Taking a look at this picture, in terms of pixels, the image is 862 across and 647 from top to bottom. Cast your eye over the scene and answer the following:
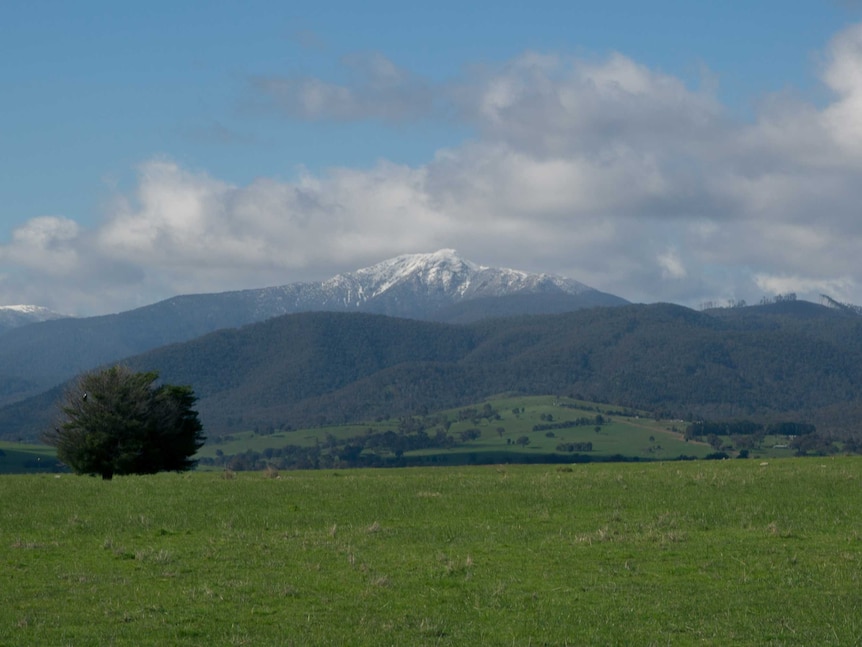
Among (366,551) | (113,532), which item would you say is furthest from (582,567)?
(113,532)

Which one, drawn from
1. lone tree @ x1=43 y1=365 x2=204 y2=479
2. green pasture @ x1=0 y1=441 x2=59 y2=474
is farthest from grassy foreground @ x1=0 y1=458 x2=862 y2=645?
green pasture @ x1=0 y1=441 x2=59 y2=474

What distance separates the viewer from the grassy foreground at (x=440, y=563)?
1684 centimetres

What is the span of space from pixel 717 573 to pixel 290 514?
13206 millimetres

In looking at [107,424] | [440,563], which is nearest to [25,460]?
[107,424]

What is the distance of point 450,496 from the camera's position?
32.6 metres

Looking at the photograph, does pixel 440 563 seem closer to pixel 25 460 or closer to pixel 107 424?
pixel 107 424

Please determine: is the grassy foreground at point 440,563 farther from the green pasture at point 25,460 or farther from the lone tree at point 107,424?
the green pasture at point 25,460

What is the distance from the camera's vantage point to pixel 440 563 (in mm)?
22125

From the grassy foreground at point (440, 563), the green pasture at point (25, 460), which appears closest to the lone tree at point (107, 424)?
the grassy foreground at point (440, 563)

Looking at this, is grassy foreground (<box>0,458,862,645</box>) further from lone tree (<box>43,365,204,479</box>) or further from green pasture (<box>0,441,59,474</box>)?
green pasture (<box>0,441,59,474</box>)

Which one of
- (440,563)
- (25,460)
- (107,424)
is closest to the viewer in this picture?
(440,563)

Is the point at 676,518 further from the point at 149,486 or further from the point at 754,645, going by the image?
the point at 149,486

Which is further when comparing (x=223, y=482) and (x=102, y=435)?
(x=102, y=435)

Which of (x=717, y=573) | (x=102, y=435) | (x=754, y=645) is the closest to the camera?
(x=754, y=645)
